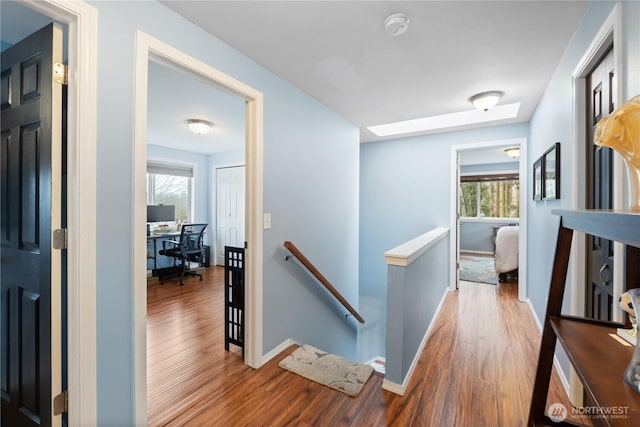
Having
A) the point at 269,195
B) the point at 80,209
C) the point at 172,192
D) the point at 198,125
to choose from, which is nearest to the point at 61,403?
the point at 80,209

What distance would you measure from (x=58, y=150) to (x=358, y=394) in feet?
7.01

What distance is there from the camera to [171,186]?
18.4 ft

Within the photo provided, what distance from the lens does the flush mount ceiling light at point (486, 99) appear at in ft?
8.83

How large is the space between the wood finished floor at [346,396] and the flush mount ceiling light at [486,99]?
7.57 feet

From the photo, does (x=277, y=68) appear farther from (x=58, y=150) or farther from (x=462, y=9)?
(x=58, y=150)

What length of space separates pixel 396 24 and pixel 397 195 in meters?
3.14

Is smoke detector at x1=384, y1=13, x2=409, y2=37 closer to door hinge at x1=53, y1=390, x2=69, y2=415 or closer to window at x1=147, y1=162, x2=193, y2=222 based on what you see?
door hinge at x1=53, y1=390, x2=69, y2=415

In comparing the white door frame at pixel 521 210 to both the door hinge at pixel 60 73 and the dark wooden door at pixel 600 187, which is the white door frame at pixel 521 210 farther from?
the door hinge at pixel 60 73

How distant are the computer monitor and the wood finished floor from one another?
8.02ft

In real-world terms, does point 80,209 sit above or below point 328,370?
above

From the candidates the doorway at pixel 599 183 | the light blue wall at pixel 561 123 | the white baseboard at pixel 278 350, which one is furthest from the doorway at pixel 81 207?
the doorway at pixel 599 183

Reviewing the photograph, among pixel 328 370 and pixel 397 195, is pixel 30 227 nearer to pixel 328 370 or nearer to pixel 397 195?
pixel 328 370

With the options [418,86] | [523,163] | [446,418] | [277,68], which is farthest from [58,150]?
[523,163]

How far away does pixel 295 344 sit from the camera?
2465 mm
